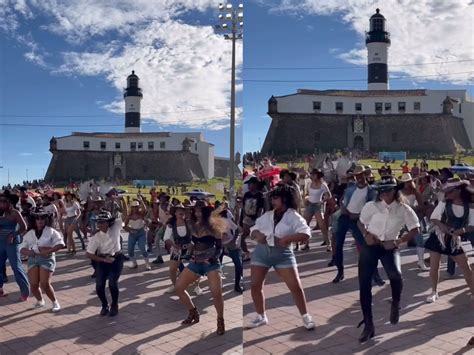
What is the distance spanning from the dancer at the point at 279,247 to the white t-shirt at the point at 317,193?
0.30ft

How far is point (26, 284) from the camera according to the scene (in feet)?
14.2

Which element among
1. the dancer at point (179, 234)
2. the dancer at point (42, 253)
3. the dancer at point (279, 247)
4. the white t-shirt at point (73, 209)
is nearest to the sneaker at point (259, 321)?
the dancer at point (279, 247)

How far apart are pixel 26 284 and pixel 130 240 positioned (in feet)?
3.95

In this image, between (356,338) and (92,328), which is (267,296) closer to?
(356,338)

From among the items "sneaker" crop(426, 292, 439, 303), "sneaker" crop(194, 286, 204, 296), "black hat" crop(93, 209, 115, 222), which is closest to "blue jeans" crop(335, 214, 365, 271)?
"sneaker" crop(426, 292, 439, 303)

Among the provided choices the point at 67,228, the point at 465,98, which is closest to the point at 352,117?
the point at 465,98

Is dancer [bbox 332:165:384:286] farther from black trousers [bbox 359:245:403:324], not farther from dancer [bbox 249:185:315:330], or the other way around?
dancer [bbox 249:185:315:330]

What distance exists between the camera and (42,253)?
4.00 meters

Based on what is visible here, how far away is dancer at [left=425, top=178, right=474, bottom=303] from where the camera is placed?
2.59 meters

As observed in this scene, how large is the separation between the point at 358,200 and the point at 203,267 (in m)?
1.26

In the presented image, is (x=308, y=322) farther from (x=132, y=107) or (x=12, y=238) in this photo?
(x=12, y=238)

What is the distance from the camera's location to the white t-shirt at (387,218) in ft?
8.06

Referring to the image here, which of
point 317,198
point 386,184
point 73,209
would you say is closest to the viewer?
point 386,184

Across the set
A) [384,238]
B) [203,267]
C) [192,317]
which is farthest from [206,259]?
[384,238]
